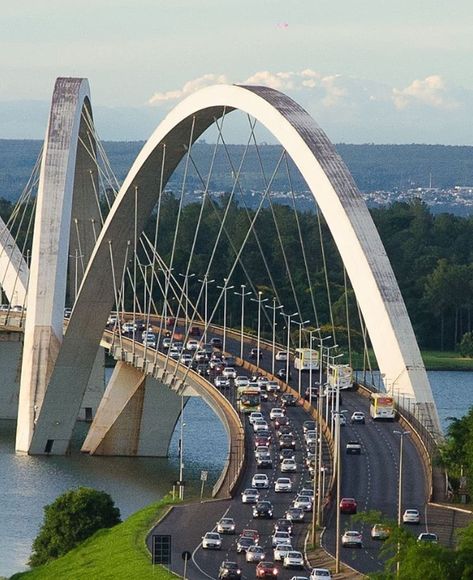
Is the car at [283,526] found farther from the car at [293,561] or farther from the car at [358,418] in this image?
the car at [358,418]

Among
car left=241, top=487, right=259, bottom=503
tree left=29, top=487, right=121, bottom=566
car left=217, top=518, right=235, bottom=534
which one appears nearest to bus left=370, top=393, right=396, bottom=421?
car left=241, top=487, right=259, bottom=503

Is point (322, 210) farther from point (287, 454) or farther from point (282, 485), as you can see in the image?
point (282, 485)

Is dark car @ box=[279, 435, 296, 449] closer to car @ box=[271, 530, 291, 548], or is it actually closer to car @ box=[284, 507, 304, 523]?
car @ box=[284, 507, 304, 523]

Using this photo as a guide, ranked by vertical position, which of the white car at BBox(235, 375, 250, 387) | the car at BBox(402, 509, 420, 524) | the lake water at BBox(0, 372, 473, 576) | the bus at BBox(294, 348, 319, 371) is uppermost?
the bus at BBox(294, 348, 319, 371)

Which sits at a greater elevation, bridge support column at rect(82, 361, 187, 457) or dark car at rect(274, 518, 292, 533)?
dark car at rect(274, 518, 292, 533)

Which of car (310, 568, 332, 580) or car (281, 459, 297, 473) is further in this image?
car (281, 459, 297, 473)

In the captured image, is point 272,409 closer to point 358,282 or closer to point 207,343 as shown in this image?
point 358,282
